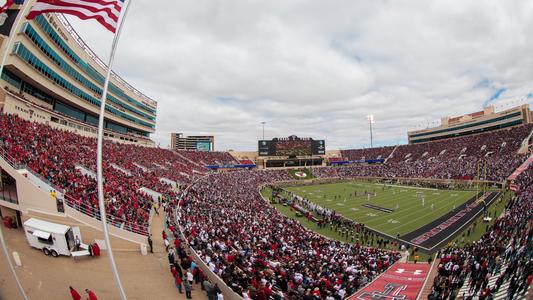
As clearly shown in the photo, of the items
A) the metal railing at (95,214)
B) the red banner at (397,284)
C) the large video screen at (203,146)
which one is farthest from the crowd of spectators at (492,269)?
the large video screen at (203,146)

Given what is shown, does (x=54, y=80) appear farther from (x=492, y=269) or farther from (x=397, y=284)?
(x=492, y=269)

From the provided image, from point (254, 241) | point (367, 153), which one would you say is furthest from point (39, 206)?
point (367, 153)

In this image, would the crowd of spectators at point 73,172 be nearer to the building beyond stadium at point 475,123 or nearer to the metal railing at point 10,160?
the metal railing at point 10,160

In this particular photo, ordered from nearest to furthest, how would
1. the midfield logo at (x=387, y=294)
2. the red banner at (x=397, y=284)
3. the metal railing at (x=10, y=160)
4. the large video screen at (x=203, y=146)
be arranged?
the midfield logo at (x=387, y=294) < the red banner at (x=397, y=284) < the metal railing at (x=10, y=160) < the large video screen at (x=203, y=146)

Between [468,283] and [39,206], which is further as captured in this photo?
[39,206]

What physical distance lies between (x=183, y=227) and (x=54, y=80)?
27313mm

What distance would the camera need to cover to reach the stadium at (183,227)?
1063 centimetres

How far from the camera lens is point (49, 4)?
705cm

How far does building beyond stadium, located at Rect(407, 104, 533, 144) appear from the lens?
64.2 metres

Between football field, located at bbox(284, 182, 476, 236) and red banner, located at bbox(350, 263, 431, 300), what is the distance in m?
9.73

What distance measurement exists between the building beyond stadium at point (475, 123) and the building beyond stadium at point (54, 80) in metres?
89.8

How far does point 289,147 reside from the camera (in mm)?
73875

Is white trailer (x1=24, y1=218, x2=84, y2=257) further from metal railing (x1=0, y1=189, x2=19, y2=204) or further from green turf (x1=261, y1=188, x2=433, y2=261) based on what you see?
green turf (x1=261, y1=188, x2=433, y2=261)

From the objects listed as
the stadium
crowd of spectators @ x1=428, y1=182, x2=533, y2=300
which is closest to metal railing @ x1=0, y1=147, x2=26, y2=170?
the stadium
